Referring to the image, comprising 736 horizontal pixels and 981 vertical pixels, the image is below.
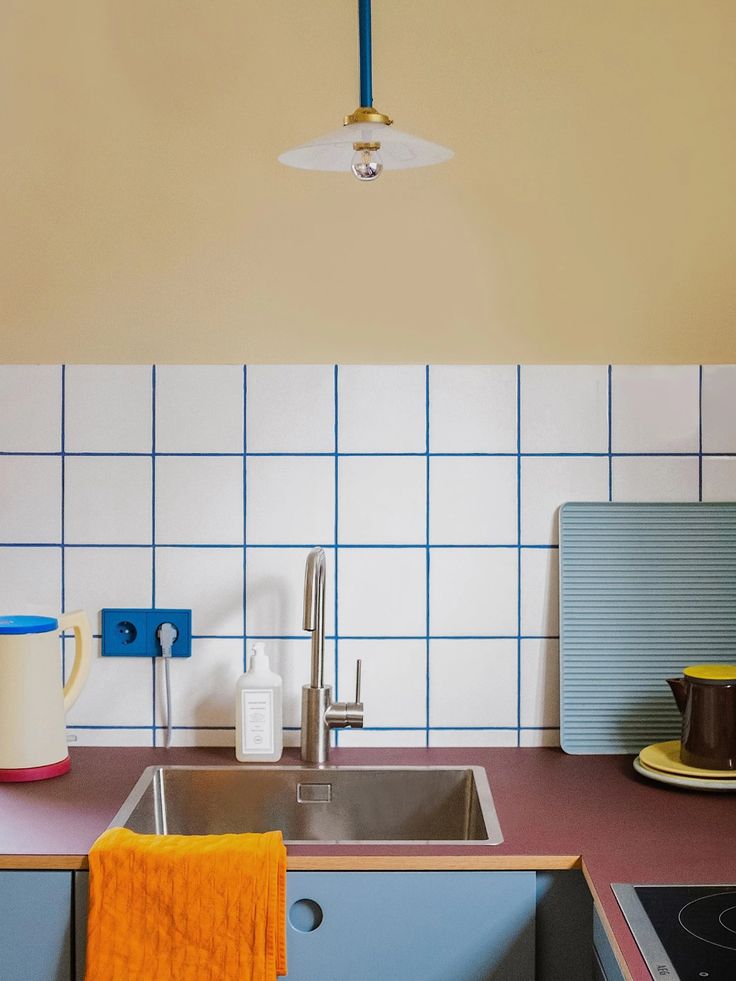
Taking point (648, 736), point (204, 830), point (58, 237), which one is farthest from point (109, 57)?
point (648, 736)

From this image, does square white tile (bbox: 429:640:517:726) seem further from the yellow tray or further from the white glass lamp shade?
the white glass lamp shade

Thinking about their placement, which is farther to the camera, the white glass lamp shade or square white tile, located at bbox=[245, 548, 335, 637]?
square white tile, located at bbox=[245, 548, 335, 637]

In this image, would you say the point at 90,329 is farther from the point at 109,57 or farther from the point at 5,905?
the point at 5,905

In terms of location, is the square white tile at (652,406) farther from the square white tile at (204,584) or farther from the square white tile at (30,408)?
the square white tile at (30,408)

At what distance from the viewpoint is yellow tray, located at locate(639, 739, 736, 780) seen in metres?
1.55

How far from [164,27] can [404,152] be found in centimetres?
63

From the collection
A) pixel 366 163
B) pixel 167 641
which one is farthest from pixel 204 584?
pixel 366 163

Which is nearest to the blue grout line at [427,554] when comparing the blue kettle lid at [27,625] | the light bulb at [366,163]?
the light bulb at [366,163]

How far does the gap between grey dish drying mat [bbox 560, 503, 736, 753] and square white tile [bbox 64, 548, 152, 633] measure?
0.73 m

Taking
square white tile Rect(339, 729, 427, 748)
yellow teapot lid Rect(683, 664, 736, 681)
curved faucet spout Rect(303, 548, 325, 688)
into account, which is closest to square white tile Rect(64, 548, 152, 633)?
curved faucet spout Rect(303, 548, 325, 688)

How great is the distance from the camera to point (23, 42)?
176 cm

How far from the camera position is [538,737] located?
1787 mm

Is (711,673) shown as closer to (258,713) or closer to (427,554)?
(427,554)

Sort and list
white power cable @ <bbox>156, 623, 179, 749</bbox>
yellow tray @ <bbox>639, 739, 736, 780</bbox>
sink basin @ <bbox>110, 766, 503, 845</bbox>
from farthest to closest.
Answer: white power cable @ <bbox>156, 623, 179, 749</bbox> → sink basin @ <bbox>110, 766, 503, 845</bbox> → yellow tray @ <bbox>639, 739, 736, 780</bbox>
